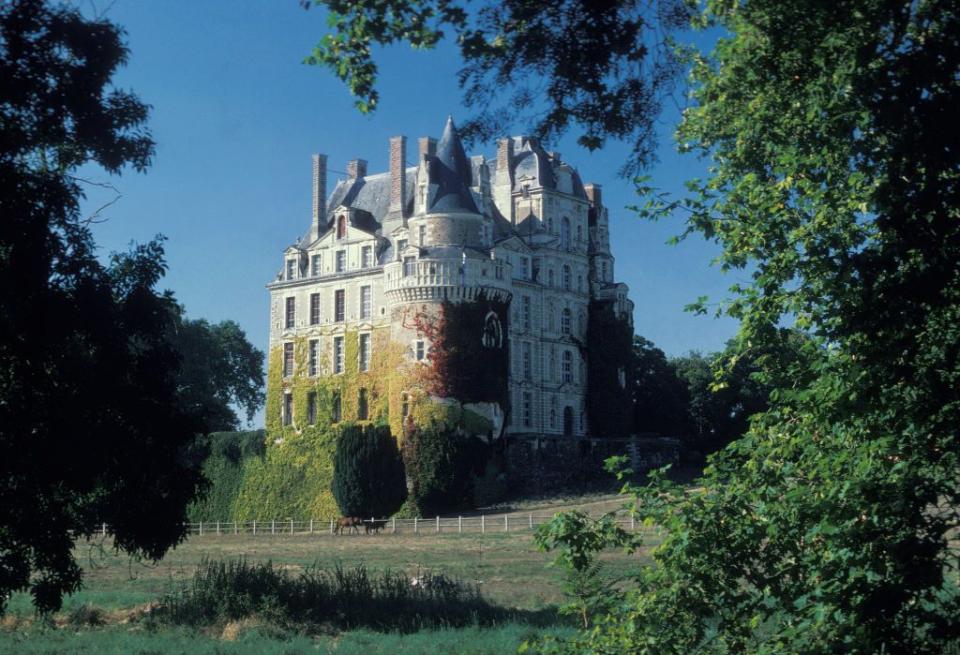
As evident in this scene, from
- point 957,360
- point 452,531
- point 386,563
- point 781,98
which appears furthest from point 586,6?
point 452,531

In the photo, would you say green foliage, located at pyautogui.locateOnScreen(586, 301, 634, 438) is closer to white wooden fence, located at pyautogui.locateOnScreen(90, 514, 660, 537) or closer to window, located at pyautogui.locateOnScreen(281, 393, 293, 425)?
white wooden fence, located at pyautogui.locateOnScreen(90, 514, 660, 537)

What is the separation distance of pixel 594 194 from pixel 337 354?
1770 centimetres

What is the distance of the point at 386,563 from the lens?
33.2 metres

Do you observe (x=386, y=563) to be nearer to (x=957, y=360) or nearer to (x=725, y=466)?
(x=725, y=466)

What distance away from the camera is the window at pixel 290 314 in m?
65.1

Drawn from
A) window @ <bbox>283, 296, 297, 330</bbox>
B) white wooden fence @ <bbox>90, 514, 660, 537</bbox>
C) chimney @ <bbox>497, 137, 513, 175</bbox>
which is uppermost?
chimney @ <bbox>497, 137, 513, 175</bbox>

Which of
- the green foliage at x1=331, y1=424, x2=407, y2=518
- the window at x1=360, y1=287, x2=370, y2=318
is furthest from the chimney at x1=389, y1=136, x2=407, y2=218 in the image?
the green foliage at x1=331, y1=424, x2=407, y2=518

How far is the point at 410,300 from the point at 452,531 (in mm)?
13875

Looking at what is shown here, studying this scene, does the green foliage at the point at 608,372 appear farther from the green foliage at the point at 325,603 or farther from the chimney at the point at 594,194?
the green foliage at the point at 325,603

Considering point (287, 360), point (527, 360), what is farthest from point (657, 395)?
point (287, 360)

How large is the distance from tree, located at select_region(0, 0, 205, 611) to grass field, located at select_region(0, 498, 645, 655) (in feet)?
4.88

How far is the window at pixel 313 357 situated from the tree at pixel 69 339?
39968 millimetres

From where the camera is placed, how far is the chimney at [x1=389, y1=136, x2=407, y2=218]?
203 ft

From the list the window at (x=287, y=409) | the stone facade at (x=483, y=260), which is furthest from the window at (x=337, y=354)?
the window at (x=287, y=409)
